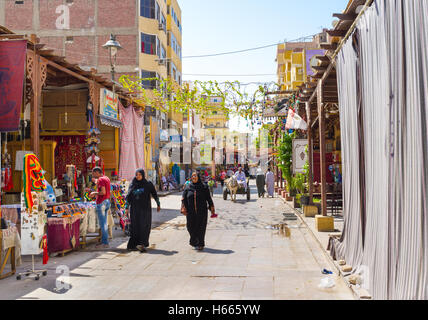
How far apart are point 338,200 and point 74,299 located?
11.2m

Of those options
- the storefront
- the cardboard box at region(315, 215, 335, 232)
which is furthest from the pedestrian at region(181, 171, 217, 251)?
the cardboard box at region(315, 215, 335, 232)

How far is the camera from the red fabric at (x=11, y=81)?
9.05 metres

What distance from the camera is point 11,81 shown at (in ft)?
30.5

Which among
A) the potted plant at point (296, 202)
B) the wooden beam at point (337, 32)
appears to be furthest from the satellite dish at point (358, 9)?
the potted plant at point (296, 202)

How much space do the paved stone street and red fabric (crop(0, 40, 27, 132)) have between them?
2950 millimetres

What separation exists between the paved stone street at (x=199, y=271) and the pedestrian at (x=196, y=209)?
0.37 meters

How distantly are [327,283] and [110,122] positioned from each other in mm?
11304

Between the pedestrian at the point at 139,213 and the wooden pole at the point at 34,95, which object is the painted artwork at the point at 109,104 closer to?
the wooden pole at the point at 34,95

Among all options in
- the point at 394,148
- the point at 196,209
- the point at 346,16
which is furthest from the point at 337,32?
the point at 196,209

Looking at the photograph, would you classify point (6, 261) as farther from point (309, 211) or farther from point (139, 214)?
point (309, 211)

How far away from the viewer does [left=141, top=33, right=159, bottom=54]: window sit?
31.9 meters

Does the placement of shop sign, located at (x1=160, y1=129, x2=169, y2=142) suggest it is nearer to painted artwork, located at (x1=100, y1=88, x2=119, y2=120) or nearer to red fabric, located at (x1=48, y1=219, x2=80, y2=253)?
painted artwork, located at (x1=100, y1=88, x2=119, y2=120)
